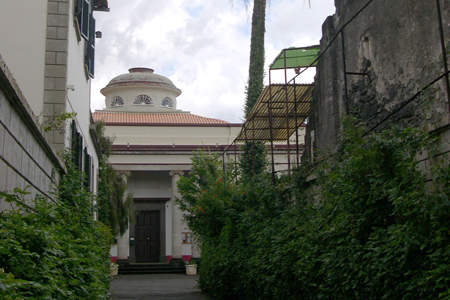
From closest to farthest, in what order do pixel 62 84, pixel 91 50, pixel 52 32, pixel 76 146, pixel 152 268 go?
pixel 62 84 < pixel 52 32 < pixel 76 146 < pixel 91 50 < pixel 152 268

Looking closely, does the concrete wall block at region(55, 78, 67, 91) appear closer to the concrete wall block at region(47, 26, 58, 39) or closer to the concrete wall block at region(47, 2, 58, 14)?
the concrete wall block at region(47, 26, 58, 39)

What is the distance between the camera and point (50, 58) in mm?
10477

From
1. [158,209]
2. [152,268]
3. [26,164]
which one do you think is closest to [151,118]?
[158,209]

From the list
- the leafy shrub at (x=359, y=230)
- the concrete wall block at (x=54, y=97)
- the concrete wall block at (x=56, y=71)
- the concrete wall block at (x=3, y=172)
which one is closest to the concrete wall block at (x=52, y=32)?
the concrete wall block at (x=56, y=71)

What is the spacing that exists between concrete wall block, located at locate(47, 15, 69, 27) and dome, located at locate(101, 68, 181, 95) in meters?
25.7

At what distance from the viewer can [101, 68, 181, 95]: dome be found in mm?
36406

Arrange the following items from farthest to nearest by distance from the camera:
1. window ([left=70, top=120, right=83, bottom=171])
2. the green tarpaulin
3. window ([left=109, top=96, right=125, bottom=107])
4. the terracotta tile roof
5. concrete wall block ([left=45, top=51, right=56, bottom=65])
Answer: window ([left=109, top=96, right=125, bottom=107]) < the terracotta tile roof < the green tarpaulin < window ([left=70, top=120, right=83, bottom=171]) < concrete wall block ([left=45, top=51, right=56, bottom=65])

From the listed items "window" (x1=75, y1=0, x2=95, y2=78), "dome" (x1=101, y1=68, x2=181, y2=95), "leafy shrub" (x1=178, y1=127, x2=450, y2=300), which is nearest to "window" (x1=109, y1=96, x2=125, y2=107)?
"dome" (x1=101, y1=68, x2=181, y2=95)

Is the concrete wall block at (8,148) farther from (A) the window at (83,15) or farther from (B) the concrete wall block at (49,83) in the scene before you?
(A) the window at (83,15)

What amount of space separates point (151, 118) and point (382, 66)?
2500 cm

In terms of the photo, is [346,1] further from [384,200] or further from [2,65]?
[2,65]

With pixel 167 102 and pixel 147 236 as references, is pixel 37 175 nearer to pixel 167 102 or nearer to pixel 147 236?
pixel 147 236

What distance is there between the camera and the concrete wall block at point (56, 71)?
10.4 m

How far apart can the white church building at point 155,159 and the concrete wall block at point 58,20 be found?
19.7 m
